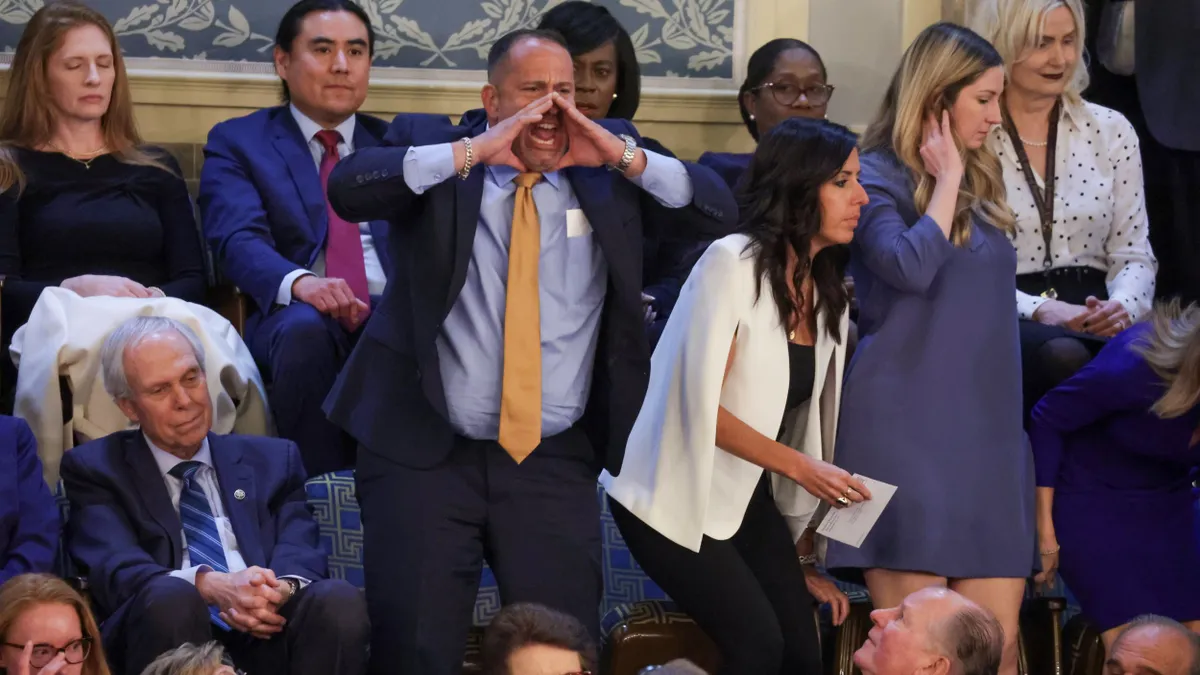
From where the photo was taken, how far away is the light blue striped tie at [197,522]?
3373 millimetres

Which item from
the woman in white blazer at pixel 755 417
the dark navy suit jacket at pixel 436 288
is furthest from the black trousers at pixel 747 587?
the dark navy suit jacket at pixel 436 288

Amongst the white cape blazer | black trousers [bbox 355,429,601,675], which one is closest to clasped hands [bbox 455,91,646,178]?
the white cape blazer

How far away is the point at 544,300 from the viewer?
326cm

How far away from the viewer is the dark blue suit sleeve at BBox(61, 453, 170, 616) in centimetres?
320

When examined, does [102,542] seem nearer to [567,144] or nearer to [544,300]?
[544,300]

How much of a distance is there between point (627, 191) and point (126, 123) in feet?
5.12

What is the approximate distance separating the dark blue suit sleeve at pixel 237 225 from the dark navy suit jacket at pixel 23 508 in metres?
0.74

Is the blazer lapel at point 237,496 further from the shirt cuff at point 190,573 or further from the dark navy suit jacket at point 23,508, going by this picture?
the dark navy suit jacket at point 23,508

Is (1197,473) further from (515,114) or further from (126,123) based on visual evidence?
(126,123)

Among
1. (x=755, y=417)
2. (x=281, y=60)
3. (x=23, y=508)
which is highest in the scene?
(x=281, y=60)

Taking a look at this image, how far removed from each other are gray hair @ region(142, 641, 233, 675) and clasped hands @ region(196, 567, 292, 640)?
305 mm

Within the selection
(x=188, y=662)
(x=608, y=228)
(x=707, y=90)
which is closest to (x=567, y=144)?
(x=608, y=228)

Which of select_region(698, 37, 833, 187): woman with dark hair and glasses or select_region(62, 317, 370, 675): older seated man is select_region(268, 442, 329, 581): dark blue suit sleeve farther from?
select_region(698, 37, 833, 187): woman with dark hair and glasses

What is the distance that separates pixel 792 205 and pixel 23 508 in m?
1.57
